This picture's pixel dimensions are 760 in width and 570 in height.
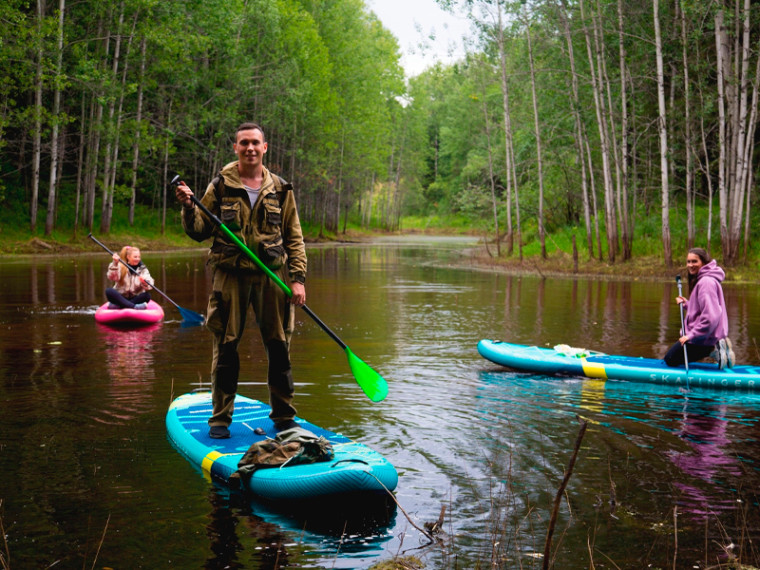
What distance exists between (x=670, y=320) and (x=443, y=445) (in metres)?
9.26

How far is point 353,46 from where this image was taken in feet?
180

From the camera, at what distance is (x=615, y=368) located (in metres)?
9.08

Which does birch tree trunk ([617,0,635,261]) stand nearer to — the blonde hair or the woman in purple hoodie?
the woman in purple hoodie

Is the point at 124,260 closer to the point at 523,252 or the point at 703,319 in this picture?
the point at 703,319

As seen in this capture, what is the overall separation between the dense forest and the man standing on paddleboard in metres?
17.6

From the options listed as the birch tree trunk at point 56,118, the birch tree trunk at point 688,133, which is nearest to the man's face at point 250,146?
the birch tree trunk at point 688,133

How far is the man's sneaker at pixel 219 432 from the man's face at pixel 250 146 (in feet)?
6.17

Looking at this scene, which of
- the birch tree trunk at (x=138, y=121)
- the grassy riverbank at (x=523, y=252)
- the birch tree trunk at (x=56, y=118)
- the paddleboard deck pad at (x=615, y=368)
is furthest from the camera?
the birch tree trunk at (x=138, y=121)

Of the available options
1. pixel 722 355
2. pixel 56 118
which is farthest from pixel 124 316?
pixel 56 118

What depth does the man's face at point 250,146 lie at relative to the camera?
5820 mm

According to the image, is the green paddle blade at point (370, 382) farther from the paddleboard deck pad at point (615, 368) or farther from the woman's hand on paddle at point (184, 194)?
the paddleboard deck pad at point (615, 368)

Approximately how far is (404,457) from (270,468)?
125 cm

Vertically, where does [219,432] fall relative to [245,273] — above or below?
below

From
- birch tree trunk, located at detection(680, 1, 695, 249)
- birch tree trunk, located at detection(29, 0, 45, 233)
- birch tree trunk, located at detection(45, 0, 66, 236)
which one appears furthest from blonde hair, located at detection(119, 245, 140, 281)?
birch tree trunk, located at detection(29, 0, 45, 233)
